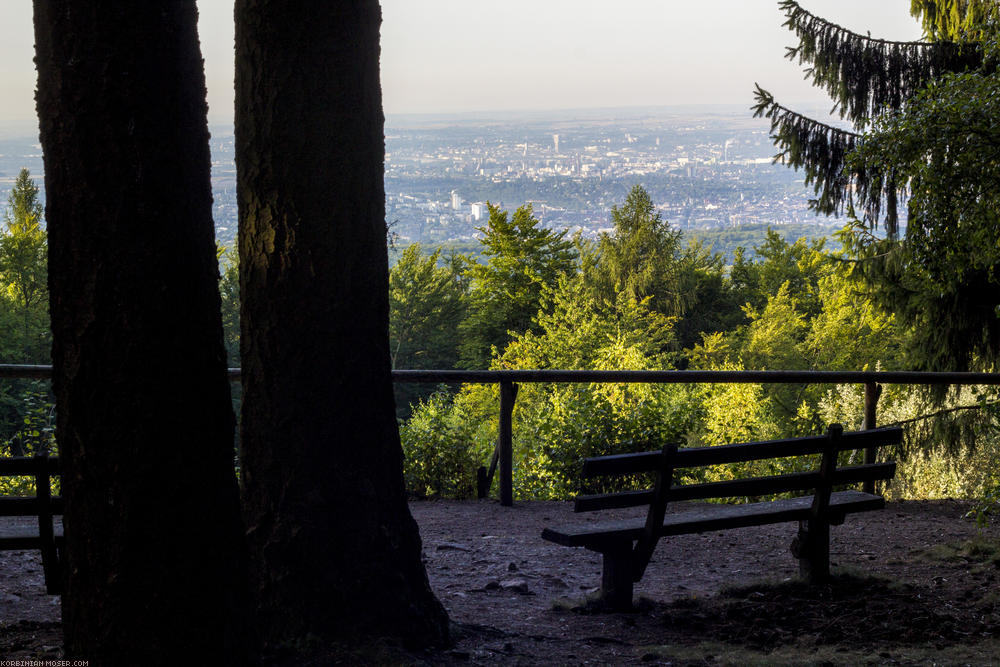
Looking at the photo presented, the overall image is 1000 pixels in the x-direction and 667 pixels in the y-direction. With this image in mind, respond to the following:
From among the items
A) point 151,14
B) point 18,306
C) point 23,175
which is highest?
point 23,175

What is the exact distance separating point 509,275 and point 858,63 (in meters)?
34.6

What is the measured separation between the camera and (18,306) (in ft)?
149

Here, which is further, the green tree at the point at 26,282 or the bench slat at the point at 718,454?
the green tree at the point at 26,282

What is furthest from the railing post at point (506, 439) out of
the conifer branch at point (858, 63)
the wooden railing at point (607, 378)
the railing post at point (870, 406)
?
the conifer branch at point (858, 63)

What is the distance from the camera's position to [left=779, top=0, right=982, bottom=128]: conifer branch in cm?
1098

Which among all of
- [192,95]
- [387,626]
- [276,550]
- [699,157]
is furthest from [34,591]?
[699,157]

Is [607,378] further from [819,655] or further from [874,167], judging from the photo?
[874,167]

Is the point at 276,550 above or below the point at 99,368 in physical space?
below

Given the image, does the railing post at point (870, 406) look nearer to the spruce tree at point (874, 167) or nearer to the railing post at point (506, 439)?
the railing post at point (506, 439)

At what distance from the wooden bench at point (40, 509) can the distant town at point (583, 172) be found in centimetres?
6815

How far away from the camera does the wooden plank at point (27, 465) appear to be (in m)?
3.44

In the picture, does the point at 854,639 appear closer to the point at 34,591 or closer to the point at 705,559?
the point at 705,559

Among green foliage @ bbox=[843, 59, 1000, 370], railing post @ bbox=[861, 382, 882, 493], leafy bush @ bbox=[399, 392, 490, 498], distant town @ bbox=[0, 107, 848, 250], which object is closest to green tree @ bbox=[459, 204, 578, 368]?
distant town @ bbox=[0, 107, 848, 250]

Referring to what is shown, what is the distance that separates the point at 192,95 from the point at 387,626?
6.21 feet
